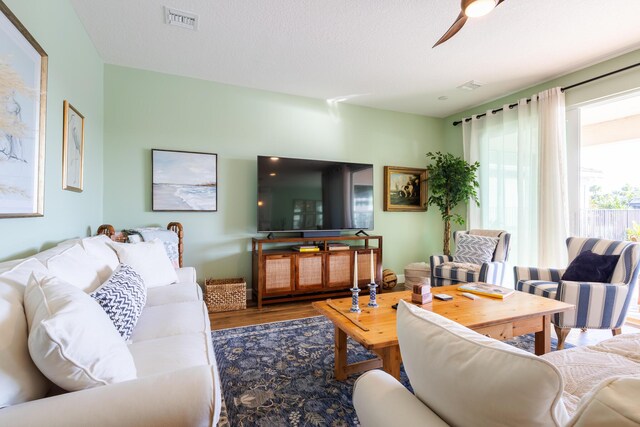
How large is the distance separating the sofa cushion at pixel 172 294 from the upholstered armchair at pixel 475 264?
258cm

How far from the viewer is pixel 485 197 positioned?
420cm

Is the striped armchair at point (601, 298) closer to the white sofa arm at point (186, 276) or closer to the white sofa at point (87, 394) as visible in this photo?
the white sofa at point (87, 394)

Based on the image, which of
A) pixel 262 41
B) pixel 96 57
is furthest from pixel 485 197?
pixel 96 57

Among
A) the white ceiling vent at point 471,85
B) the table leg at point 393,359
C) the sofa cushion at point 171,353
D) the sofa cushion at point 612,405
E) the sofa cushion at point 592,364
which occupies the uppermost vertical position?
the white ceiling vent at point 471,85

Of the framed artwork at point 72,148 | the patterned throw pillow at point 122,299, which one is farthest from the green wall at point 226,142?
the patterned throw pillow at point 122,299

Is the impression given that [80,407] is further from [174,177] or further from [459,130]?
[459,130]

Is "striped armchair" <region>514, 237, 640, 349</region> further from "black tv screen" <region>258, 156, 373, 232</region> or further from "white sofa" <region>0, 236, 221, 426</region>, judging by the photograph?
"white sofa" <region>0, 236, 221, 426</region>

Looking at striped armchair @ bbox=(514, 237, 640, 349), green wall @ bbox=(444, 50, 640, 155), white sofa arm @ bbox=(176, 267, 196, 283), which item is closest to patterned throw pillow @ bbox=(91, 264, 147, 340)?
white sofa arm @ bbox=(176, 267, 196, 283)

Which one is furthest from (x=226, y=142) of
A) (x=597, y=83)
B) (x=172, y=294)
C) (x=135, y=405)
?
(x=597, y=83)

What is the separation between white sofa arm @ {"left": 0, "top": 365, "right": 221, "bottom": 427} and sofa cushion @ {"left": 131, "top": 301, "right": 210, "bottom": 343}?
71 centimetres

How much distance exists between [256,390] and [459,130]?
4.48 meters

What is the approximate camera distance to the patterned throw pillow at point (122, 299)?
51.5 inches

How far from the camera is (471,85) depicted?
3654 millimetres

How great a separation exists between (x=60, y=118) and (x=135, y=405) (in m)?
2.07
